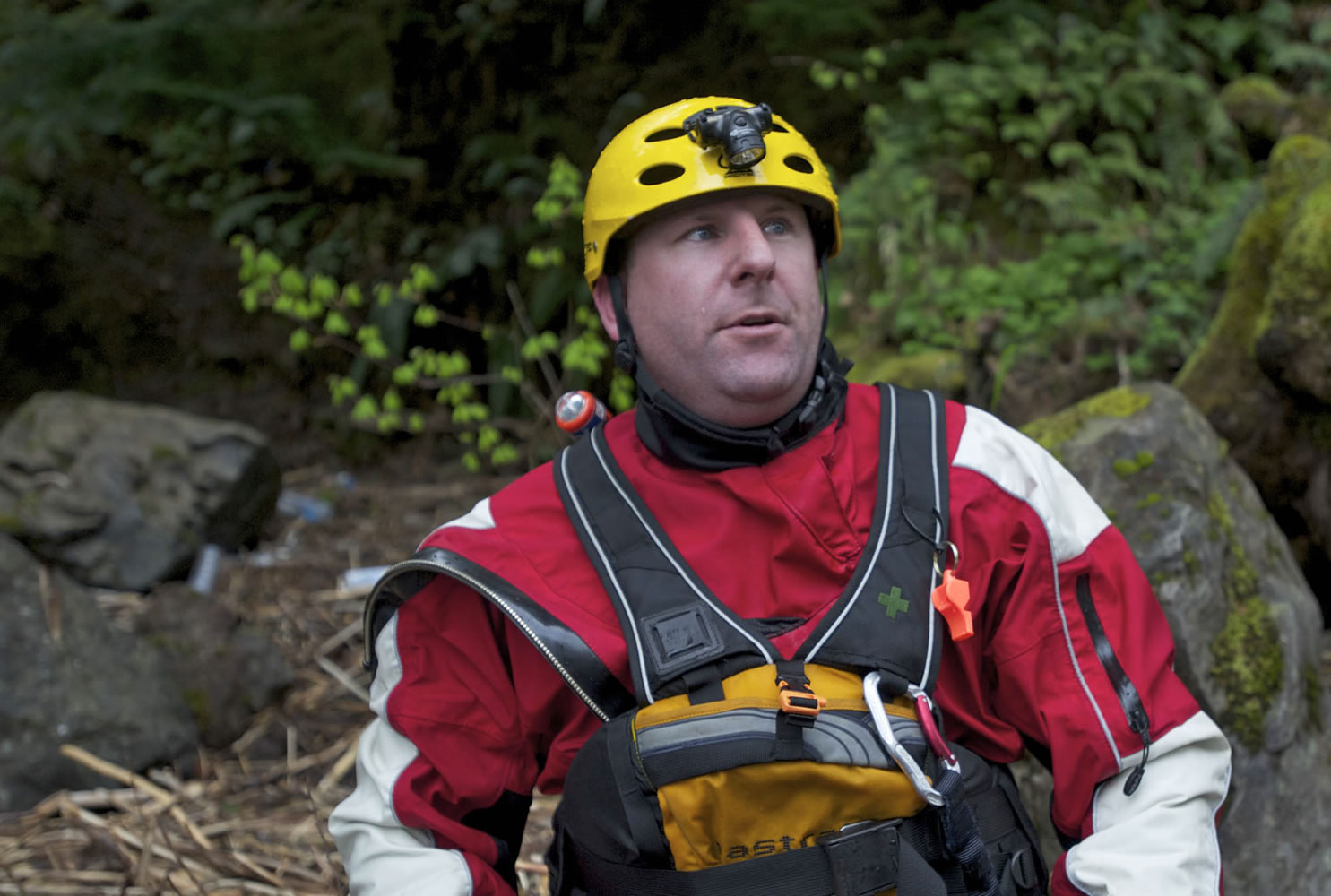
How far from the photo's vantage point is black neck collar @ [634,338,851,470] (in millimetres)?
2281

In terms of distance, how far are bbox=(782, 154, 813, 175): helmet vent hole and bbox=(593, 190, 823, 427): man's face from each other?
7cm

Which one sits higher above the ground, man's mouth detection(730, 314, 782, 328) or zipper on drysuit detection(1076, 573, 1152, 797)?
man's mouth detection(730, 314, 782, 328)

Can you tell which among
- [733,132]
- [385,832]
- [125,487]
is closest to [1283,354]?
[733,132]

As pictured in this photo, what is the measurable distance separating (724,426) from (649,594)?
0.43 metres

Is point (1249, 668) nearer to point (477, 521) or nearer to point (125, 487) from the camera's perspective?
point (477, 521)

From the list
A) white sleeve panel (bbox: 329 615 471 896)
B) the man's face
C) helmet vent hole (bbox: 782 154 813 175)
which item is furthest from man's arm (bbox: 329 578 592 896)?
helmet vent hole (bbox: 782 154 813 175)

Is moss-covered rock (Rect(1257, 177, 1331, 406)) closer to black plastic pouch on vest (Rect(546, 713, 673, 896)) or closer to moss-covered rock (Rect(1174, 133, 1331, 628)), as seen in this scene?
moss-covered rock (Rect(1174, 133, 1331, 628))

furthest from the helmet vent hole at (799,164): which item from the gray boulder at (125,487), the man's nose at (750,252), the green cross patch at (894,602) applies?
the gray boulder at (125,487)

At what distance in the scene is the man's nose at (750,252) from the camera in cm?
224

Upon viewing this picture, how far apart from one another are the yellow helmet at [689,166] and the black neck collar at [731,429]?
14.2 inches

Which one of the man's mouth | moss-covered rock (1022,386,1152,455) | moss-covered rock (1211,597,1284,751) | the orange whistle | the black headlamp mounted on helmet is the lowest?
moss-covered rock (1211,597,1284,751)

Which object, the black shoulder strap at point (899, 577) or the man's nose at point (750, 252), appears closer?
the black shoulder strap at point (899, 577)

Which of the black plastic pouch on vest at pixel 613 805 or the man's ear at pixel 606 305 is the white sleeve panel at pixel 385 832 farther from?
the man's ear at pixel 606 305

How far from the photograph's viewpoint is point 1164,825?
196cm
